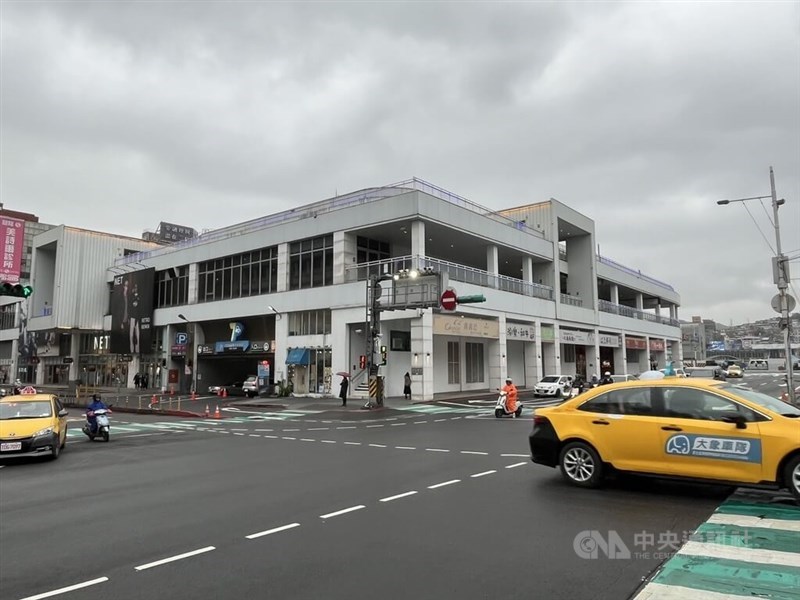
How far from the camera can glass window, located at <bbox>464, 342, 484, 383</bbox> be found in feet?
137

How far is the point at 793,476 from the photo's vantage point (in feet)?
22.6

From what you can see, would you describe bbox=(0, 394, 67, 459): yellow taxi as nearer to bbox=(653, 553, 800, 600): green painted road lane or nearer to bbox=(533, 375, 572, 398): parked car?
bbox=(653, 553, 800, 600): green painted road lane

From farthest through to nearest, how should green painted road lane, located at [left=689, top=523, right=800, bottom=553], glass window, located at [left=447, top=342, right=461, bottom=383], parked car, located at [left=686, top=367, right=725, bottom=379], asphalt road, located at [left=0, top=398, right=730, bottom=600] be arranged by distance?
1. parked car, located at [left=686, top=367, right=725, bottom=379]
2. glass window, located at [left=447, top=342, right=461, bottom=383]
3. green painted road lane, located at [left=689, top=523, right=800, bottom=553]
4. asphalt road, located at [left=0, top=398, right=730, bottom=600]

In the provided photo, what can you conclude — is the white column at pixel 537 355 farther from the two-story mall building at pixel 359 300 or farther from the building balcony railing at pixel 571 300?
the building balcony railing at pixel 571 300

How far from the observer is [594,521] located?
6.70 m

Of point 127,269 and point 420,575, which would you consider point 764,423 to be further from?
point 127,269

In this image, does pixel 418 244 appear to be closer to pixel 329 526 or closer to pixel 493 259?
pixel 493 259

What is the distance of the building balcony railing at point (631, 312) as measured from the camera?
2243 inches

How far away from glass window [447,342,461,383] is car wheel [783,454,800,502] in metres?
32.9

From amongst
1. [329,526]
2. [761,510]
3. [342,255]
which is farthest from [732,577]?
[342,255]

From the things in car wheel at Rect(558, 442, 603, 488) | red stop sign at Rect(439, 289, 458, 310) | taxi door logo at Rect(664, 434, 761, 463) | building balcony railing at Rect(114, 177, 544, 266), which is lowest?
car wheel at Rect(558, 442, 603, 488)

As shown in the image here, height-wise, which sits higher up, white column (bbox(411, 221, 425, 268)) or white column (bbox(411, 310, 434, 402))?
Result: white column (bbox(411, 221, 425, 268))

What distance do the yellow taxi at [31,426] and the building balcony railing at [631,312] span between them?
165ft

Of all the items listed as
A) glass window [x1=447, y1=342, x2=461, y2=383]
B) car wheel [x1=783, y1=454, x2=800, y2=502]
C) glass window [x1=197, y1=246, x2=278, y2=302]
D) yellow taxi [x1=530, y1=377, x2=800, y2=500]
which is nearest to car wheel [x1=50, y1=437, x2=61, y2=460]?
yellow taxi [x1=530, y1=377, x2=800, y2=500]
